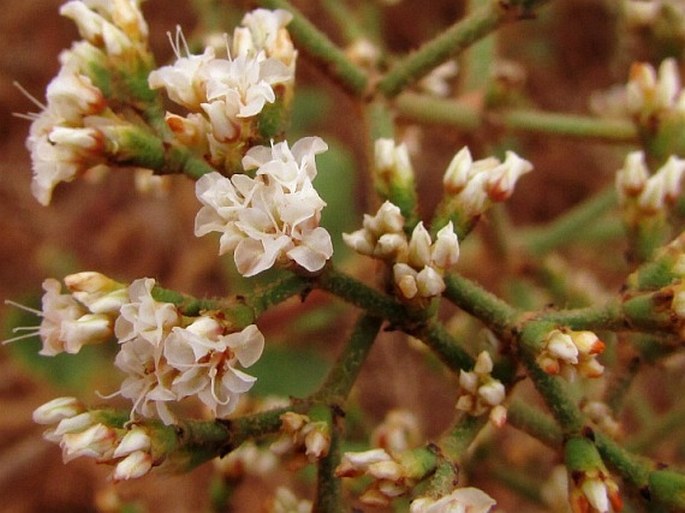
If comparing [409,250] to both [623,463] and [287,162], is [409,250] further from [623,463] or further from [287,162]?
[623,463]

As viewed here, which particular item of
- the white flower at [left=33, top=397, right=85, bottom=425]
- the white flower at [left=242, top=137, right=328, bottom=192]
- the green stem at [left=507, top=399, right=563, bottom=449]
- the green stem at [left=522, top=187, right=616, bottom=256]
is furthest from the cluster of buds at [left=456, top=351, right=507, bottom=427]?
the green stem at [left=522, top=187, right=616, bottom=256]

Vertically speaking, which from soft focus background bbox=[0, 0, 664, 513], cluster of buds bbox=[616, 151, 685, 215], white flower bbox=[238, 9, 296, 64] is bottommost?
soft focus background bbox=[0, 0, 664, 513]

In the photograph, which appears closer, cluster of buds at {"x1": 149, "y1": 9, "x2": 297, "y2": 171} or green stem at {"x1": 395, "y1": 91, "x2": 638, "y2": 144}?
cluster of buds at {"x1": 149, "y1": 9, "x2": 297, "y2": 171}

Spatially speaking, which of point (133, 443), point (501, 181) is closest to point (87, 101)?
point (133, 443)

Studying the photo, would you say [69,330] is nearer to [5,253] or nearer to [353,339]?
[353,339]

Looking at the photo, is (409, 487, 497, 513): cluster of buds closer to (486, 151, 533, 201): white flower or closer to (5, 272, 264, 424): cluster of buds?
(5, 272, 264, 424): cluster of buds

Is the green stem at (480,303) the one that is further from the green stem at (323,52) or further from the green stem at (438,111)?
the green stem at (438,111)

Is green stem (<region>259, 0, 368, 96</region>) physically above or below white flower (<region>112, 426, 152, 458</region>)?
above

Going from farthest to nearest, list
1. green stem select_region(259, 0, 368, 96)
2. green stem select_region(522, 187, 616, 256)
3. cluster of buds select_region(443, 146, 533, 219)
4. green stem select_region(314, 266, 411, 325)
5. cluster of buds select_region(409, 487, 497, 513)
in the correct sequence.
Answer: green stem select_region(522, 187, 616, 256), green stem select_region(259, 0, 368, 96), cluster of buds select_region(443, 146, 533, 219), green stem select_region(314, 266, 411, 325), cluster of buds select_region(409, 487, 497, 513)
